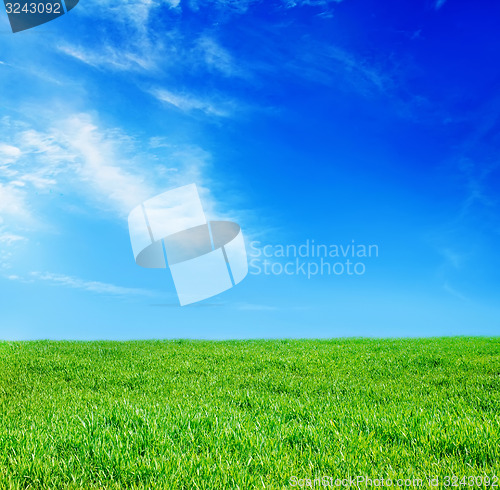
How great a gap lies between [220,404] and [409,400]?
12.2 ft

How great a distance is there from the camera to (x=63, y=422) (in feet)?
21.6

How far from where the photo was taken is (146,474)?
4.54 m

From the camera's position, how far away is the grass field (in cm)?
462

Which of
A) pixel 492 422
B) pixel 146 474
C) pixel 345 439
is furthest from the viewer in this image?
pixel 492 422

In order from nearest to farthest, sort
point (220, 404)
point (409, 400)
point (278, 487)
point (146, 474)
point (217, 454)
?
1. point (278, 487)
2. point (146, 474)
3. point (217, 454)
4. point (220, 404)
5. point (409, 400)

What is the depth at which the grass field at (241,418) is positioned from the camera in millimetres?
4625

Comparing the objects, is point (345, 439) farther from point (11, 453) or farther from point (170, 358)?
point (170, 358)

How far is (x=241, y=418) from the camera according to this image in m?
6.64

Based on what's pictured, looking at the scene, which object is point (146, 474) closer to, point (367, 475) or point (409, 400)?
point (367, 475)

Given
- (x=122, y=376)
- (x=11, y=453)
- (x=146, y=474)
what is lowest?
(x=146, y=474)

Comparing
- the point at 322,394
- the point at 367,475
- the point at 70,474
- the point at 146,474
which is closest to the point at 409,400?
the point at 322,394

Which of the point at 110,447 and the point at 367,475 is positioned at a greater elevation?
the point at 110,447

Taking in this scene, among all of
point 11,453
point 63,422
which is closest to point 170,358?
point 63,422

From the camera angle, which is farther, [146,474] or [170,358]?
[170,358]
